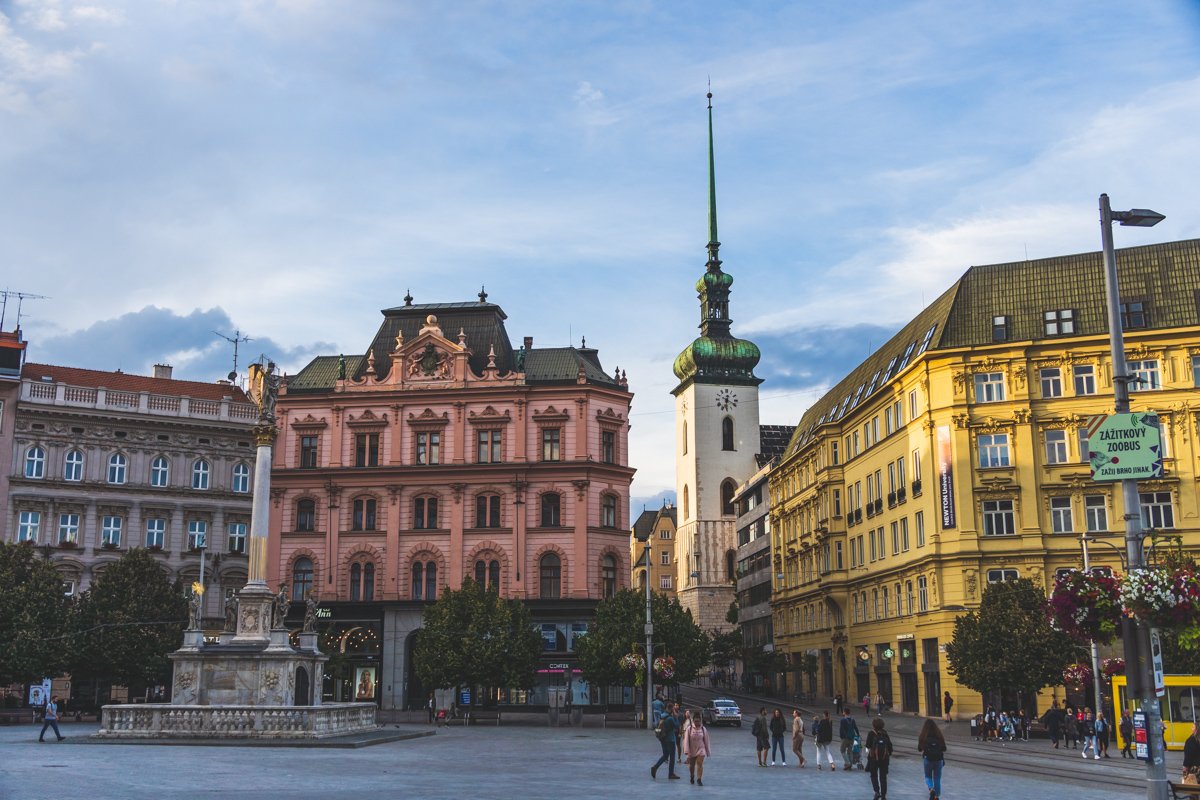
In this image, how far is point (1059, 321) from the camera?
196 ft

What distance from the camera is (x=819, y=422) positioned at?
87938mm

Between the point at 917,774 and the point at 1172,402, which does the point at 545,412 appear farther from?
the point at 917,774

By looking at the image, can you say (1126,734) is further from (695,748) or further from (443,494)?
(443,494)

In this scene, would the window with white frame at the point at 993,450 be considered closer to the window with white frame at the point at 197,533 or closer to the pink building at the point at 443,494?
the pink building at the point at 443,494

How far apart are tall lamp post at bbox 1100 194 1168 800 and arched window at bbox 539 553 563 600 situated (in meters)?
53.8

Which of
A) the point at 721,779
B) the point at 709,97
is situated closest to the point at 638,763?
the point at 721,779

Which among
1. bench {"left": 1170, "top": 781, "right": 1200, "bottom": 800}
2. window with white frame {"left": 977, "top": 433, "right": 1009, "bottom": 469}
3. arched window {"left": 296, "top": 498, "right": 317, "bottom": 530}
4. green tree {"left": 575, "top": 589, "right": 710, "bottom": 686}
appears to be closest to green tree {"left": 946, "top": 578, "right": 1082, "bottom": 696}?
window with white frame {"left": 977, "top": 433, "right": 1009, "bottom": 469}

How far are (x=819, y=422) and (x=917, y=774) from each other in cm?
5820

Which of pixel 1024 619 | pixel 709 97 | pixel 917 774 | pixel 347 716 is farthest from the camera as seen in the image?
pixel 709 97

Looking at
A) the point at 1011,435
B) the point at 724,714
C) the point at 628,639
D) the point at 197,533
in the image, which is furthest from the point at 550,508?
the point at 1011,435

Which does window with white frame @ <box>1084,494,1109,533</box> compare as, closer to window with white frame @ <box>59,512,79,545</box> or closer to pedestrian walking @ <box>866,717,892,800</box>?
pedestrian walking @ <box>866,717,892,800</box>

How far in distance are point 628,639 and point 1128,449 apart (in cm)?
4420

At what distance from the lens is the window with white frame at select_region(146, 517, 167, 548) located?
71.9 metres

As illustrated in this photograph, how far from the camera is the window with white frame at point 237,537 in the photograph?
74.2m
